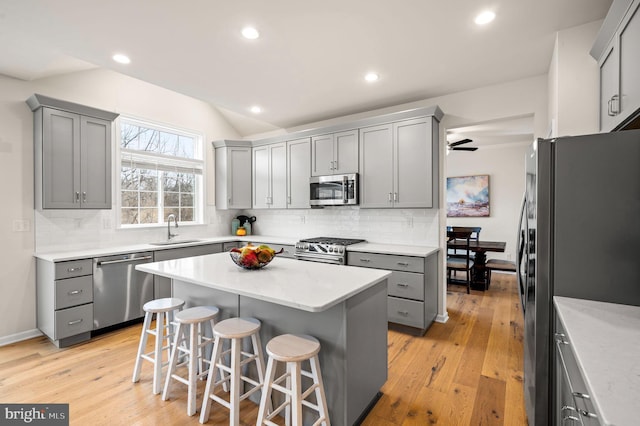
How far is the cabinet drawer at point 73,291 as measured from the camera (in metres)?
2.99

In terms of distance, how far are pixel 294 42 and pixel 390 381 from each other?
281cm

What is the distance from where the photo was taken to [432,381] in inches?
95.0

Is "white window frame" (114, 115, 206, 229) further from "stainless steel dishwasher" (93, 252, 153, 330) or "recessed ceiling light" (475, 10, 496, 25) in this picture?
"recessed ceiling light" (475, 10, 496, 25)

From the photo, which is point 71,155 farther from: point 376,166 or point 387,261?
point 387,261

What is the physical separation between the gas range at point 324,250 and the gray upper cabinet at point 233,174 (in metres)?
1.55

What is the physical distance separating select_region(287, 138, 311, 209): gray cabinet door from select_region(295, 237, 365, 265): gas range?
70 cm

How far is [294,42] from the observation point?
2.53 m

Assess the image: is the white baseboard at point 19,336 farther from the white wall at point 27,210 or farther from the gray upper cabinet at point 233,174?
the gray upper cabinet at point 233,174

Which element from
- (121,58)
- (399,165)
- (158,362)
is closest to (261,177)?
(399,165)

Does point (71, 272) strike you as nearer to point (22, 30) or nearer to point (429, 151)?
point (22, 30)

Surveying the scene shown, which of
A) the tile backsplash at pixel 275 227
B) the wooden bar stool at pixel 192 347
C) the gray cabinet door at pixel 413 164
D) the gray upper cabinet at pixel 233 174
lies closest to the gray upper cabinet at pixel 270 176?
the gray upper cabinet at pixel 233 174

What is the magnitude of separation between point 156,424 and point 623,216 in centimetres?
279

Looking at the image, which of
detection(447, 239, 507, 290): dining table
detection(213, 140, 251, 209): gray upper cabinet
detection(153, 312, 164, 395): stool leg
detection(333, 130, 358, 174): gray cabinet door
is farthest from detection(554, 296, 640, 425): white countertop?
detection(213, 140, 251, 209): gray upper cabinet

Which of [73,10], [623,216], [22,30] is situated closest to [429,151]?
[623,216]
